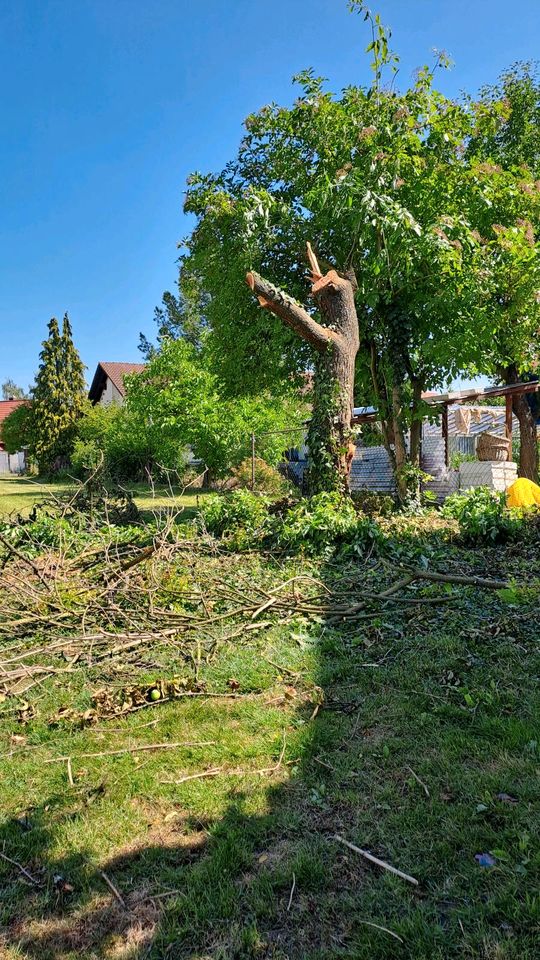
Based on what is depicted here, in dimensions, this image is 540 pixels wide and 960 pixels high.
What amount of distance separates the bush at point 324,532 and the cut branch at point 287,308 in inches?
122

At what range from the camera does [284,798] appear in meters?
2.51

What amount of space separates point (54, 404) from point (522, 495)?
29870mm

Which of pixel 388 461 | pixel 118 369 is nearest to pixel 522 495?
pixel 388 461

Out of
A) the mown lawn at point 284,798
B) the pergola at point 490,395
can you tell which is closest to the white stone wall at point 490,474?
the pergola at point 490,395

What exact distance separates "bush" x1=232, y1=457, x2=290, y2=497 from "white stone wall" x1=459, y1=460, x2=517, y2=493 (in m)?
5.39

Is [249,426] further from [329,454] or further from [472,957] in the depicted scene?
[472,957]

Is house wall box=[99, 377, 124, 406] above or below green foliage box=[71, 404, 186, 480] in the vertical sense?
above

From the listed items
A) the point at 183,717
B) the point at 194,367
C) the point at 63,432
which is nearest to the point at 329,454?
the point at 183,717

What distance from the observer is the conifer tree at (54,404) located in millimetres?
33531

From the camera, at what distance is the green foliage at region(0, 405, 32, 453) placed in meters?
34.7

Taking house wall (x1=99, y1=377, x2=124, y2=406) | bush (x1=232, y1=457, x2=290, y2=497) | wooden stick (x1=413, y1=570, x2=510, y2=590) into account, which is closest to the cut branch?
wooden stick (x1=413, y1=570, x2=510, y2=590)

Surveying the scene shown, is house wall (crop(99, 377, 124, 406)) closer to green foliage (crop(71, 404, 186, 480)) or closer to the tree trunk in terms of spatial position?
green foliage (crop(71, 404, 186, 480))

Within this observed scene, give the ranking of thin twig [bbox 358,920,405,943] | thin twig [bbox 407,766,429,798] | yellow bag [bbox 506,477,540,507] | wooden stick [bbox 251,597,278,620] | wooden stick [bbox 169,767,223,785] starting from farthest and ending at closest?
yellow bag [bbox 506,477,540,507], wooden stick [bbox 251,597,278,620], wooden stick [bbox 169,767,223,785], thin twig [bbox 407,766,429,798], thin twig [bbox 358,920,405,943]

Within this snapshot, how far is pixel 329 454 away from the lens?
9492 mm
